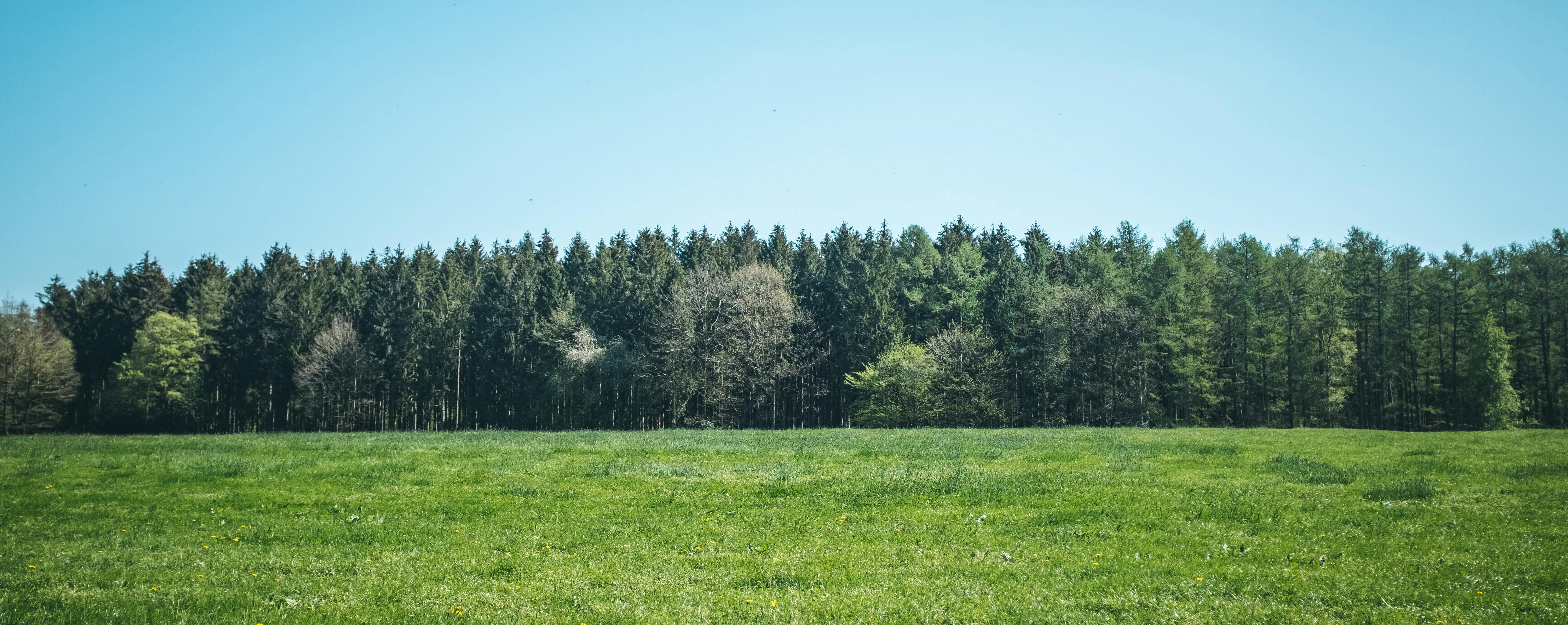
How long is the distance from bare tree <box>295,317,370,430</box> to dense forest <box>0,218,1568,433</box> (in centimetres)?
21

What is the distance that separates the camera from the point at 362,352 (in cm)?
7188

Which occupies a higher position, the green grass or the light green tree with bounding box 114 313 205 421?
the light green tree with bounding box 114 313 205 421

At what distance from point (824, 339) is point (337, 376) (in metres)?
43.7

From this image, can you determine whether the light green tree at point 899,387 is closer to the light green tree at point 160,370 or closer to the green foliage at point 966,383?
the green foliage at point 966,383

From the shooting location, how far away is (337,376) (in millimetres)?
69938

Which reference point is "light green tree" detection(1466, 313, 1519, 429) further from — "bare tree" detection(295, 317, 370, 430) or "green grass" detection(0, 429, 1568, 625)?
"bare tree" detection(295, 317, 370, 430)

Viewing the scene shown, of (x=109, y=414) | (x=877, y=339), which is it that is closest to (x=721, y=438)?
(x=877, y=339)

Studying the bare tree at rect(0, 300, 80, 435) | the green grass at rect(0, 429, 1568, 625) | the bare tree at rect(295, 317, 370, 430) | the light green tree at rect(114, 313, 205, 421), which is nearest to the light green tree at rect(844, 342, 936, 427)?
the green grass at rect(0, 429, 1568, 625)

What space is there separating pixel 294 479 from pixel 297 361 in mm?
60826

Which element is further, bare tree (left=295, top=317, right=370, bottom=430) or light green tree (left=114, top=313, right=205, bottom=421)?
light green tree (left=114, top=313, right=205, bottom=421)

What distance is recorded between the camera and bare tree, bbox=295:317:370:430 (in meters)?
68.7

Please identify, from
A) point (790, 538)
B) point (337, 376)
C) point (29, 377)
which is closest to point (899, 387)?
point (790, 538)

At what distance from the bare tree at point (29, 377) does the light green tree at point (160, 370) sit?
13.9 feet

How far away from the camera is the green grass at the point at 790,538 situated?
9422mm
